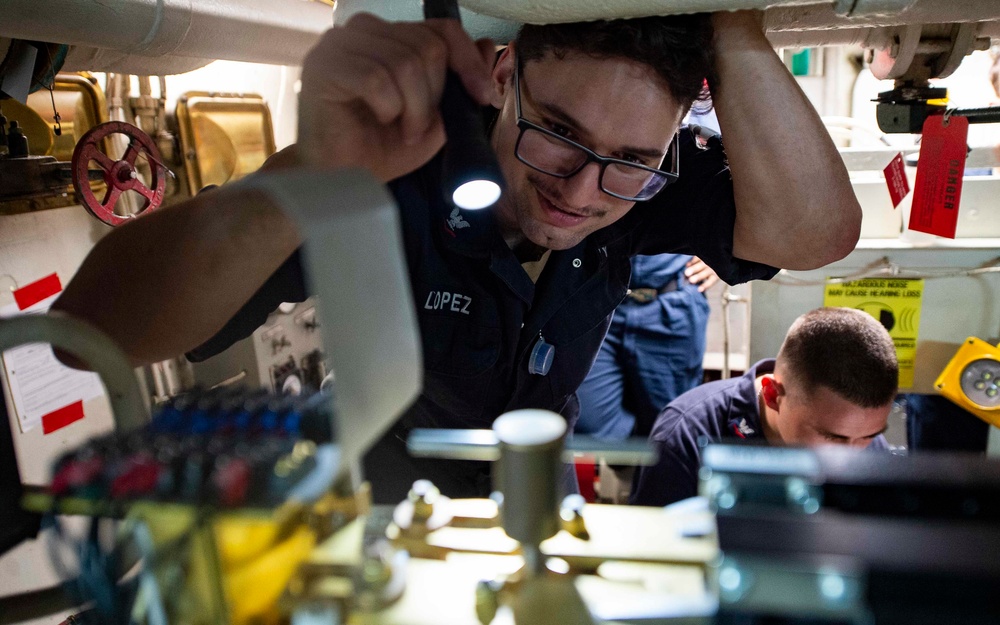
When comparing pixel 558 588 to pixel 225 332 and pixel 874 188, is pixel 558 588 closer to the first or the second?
pixel 225 332

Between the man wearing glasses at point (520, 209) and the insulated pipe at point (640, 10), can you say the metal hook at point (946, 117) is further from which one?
the insulated pipe at point (640, 10)

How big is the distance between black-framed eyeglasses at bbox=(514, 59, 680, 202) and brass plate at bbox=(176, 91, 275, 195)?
29.8 inches

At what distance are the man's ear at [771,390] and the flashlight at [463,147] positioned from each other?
1.19 m

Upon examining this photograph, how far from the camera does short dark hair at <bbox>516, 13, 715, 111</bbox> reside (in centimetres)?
73

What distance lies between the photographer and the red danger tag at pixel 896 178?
1.18m

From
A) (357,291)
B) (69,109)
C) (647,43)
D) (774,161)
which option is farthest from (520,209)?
(69,109)

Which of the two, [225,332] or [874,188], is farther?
[874,188]

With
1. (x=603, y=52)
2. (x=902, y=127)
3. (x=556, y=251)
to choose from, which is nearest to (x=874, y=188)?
(x=902, y=127)

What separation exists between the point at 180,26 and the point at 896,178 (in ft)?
3.84

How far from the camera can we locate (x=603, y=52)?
0.76m

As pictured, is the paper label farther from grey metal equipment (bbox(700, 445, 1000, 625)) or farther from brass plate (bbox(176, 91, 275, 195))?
grey metal equipment (bbox(700, 445, 1000, 625))

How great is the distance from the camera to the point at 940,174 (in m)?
1.03

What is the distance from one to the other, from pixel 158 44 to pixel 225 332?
16.6 inches

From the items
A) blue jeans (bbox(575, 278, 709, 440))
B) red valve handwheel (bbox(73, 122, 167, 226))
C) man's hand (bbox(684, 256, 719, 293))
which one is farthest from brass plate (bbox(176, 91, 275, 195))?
man's hand (bbox(684, 256, 719, 293))
